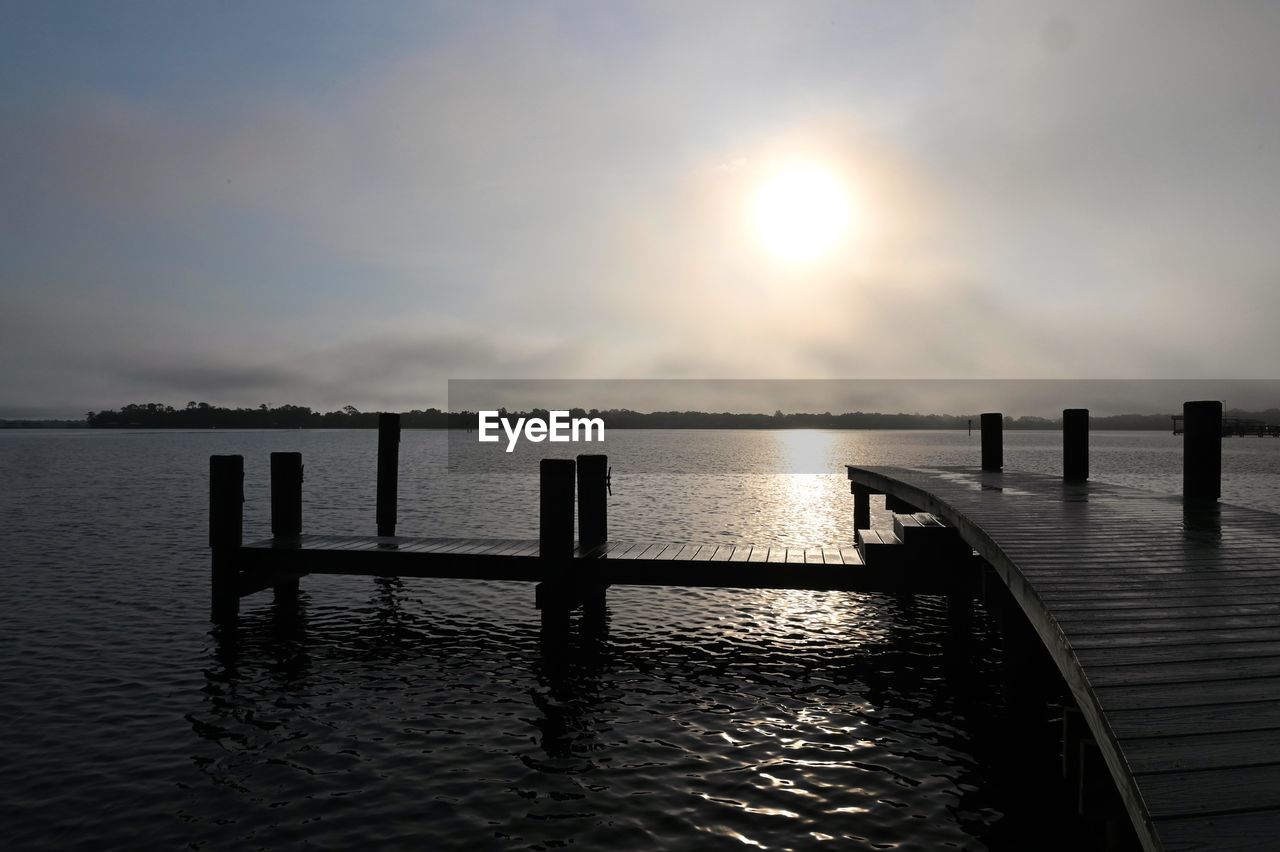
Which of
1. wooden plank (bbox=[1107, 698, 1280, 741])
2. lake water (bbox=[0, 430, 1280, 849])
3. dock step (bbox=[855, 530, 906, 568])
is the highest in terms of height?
wooden plank (bbox=[1107, 698, 1280, 741])

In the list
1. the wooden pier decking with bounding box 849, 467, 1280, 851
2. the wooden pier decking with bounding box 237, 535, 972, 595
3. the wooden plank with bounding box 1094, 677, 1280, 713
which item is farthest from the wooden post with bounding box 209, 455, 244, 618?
the wooden plank with bounding box 1094, 677, 1280, 713

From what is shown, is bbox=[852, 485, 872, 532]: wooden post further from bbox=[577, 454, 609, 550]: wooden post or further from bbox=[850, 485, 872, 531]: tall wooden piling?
bbox=[577, 454, 609, 550]: wooden post

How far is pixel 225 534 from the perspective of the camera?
1309 centimetres

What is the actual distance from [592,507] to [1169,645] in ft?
31.2

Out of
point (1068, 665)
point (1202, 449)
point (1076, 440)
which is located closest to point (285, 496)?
point (1068, 665)

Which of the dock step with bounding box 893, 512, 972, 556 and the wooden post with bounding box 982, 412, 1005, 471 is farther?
the wooden post with bounding box 982, 412, 1005, 471

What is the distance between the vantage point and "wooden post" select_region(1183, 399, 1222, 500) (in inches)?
465

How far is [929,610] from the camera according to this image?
14852 mm

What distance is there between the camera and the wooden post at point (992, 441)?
19.6 m

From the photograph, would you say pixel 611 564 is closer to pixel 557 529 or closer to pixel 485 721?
pixel 557 529

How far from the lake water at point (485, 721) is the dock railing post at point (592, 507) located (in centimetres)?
62

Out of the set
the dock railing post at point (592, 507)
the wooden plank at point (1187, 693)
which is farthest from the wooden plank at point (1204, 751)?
the dock railing post at point (592, 507)

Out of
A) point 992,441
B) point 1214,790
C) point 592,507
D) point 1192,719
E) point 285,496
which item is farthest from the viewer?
point 992,441

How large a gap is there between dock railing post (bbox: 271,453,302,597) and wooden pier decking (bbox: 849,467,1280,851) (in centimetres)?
1102
